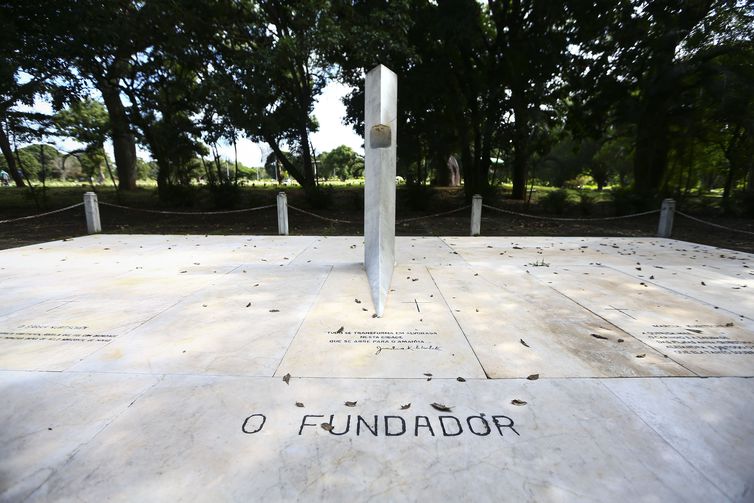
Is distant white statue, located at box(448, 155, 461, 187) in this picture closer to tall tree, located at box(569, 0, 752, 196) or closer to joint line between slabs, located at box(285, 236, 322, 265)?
tall tree, located at box(569, 0, 752, 196)

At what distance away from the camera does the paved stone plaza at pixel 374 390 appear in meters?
2.11

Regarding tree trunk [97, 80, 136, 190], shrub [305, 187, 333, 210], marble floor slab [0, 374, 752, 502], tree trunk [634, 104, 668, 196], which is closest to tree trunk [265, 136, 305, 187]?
shrub [305, 187, 333, 210]

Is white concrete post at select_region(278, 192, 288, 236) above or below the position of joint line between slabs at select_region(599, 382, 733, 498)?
above

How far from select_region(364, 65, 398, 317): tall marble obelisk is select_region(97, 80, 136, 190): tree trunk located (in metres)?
16.3

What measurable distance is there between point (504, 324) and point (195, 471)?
3314 millimetres

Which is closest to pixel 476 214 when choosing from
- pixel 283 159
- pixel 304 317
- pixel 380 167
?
pixel 380 167

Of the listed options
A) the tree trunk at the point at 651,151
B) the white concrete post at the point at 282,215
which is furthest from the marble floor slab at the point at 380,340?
the tree trunk at the point at 651,151

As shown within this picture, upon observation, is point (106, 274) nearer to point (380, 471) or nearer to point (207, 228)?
point (380, 471)

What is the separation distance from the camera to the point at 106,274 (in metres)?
6.54

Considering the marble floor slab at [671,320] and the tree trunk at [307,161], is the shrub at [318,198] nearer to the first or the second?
the tree trunk at [307,161]

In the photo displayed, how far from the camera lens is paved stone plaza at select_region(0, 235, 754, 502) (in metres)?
2.11

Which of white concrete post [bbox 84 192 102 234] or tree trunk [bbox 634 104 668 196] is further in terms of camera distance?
tree trunk [bbox 634 104 668 196]

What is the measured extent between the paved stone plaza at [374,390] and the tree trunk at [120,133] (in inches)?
572

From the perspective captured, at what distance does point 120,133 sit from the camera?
18.0 metres
